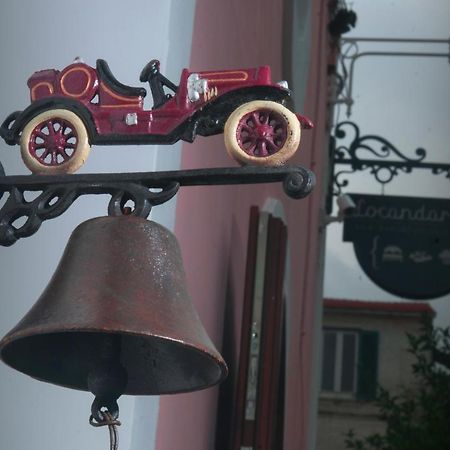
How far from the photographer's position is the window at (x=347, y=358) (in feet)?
68.2

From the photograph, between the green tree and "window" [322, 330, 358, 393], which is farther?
"window" [322, 330, 358, 393]

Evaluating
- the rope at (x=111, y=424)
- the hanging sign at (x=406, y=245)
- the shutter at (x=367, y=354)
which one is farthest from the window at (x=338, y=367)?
the rope at (x=111, y=424)

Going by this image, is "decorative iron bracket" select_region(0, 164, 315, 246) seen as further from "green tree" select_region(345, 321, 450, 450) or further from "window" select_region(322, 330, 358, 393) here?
"window" select_region(322, 330, 358, 393)

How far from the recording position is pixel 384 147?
31.0 feet

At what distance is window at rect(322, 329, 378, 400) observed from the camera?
68.2ft

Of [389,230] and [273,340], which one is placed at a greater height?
[389,230]

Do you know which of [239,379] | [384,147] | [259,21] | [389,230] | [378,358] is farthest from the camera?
[378,358]

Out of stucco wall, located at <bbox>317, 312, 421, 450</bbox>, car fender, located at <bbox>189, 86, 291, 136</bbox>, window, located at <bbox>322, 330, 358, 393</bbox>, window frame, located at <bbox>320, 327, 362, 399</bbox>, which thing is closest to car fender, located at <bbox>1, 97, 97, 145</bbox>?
car fender, located at <bbox>189, 86, 291, 136</bbox>

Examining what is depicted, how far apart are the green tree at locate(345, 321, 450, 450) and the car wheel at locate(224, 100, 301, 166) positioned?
9.33 m

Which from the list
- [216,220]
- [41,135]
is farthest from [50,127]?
[216,220]

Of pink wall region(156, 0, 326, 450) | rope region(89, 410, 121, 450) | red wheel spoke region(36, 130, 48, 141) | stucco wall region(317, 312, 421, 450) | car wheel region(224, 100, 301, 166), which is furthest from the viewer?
stucco wall region(317, 312, 421, 450)

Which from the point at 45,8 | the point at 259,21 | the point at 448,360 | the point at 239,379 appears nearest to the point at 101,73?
the point at 45,8

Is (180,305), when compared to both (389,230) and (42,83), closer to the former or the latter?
(42,83)

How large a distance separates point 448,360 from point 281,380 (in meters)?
6.30
